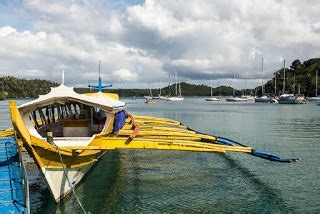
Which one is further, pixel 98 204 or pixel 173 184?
pixel 173 184

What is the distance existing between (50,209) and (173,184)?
208 inches

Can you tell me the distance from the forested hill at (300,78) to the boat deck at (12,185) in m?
143

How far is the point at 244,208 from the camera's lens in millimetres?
12609

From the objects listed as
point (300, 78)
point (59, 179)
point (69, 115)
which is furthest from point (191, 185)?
point (300, 78)

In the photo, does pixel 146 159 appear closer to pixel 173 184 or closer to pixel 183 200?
pixel 173 184

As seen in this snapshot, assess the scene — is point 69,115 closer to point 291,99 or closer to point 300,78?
point 291,99

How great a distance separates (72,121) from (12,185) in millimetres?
5300

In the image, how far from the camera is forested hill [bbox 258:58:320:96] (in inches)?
5748

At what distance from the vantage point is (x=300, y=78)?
150 meters

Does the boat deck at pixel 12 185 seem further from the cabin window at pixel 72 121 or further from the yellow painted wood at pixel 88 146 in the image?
the cabin window at pixel 72 121

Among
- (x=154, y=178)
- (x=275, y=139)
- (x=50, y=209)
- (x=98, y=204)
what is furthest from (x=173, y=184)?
(x=275, y=139)

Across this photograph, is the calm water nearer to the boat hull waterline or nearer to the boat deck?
the boat hull waterline

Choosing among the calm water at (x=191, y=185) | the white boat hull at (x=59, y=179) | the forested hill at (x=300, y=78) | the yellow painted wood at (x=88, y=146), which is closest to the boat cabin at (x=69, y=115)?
the yellow painted wood at (x=88, y=146)

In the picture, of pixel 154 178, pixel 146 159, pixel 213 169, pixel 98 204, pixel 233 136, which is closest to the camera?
pixel 98 204
